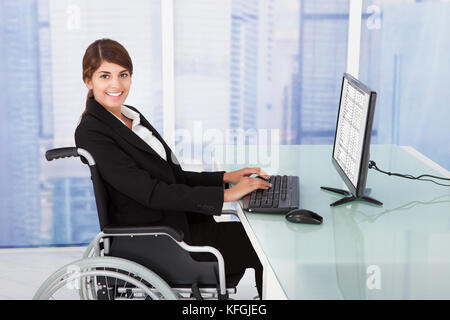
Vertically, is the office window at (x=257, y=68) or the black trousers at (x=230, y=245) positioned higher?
the office window at (x=257, y=68)

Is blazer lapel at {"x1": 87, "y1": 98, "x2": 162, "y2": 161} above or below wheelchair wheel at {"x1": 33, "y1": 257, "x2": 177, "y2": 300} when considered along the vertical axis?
above

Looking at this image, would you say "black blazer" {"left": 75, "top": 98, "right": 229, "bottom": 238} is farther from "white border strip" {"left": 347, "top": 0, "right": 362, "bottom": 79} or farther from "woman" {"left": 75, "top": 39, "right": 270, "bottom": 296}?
"white border strip" {"left": 347, "top": 0, "right": 362, "bottom": 79}

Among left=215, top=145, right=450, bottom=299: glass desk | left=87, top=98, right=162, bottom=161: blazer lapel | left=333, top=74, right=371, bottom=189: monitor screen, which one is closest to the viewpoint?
left=215, top=145, right=450, bottom=299: glass desk

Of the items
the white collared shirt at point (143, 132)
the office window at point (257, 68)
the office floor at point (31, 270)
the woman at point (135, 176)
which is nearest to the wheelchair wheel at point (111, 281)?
the woman at point (135, 176)

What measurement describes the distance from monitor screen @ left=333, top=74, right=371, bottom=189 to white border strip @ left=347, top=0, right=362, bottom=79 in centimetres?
135

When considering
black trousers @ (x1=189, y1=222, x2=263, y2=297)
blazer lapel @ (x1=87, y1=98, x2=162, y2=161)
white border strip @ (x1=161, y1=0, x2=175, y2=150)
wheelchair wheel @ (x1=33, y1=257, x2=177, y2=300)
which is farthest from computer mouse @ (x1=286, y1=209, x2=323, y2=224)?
white border strip @ (x1=161, y1=0, x2=175, y2=150)

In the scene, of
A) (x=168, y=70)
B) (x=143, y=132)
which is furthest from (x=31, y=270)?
(x=143, y=132)

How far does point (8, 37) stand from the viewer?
3.73 m

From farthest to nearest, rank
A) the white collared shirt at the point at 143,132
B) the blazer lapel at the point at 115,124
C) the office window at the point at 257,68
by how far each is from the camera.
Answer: the office window at the point at 257,68 < the white collared shirt at the point at 143,132 < the blazer lapel at the point at 115,124

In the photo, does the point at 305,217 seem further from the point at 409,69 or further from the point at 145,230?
the point at 409,69

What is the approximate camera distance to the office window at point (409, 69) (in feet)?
12.8

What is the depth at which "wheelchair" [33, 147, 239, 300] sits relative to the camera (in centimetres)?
213

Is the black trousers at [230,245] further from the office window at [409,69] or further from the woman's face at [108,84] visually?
the office window at [409,69]

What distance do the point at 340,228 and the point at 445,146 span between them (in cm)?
218
